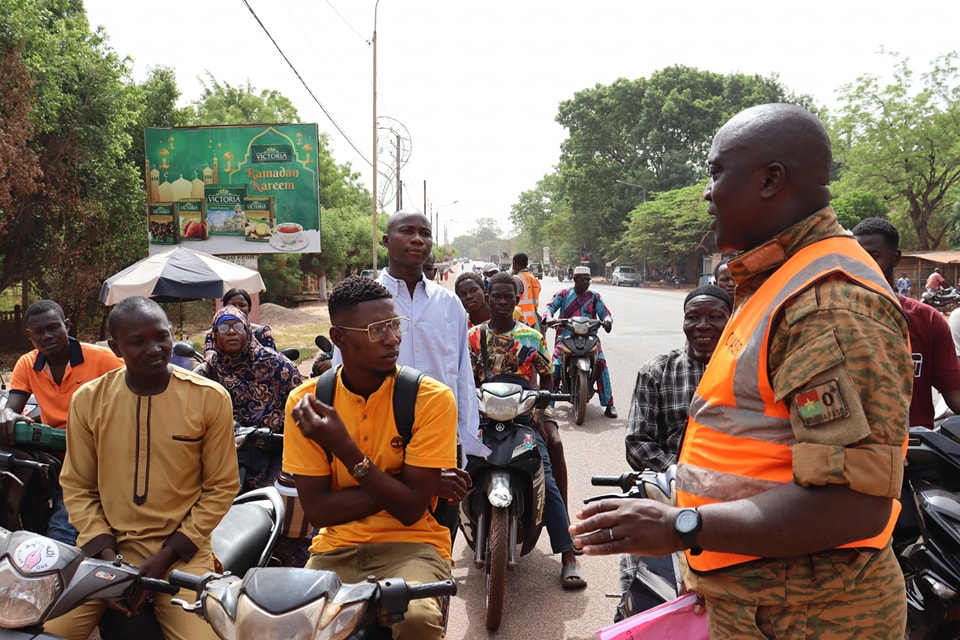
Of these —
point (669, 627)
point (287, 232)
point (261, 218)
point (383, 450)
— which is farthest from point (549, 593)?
point (261, 218)

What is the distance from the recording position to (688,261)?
48625 millimetres

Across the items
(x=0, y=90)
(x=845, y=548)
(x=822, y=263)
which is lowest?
(x=845, y=548)

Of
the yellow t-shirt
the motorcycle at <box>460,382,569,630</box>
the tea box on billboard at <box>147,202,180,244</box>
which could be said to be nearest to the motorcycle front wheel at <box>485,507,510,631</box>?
the motorcycle at <box>460,382,569,630</box>

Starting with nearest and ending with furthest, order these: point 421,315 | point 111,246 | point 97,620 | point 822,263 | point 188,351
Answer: point 822,263 → point 97,620 → point 421,315 → point 188,351 → point 111,246

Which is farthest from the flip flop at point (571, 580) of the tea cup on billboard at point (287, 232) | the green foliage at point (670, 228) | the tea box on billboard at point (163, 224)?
the green foliage at point (670, 228)

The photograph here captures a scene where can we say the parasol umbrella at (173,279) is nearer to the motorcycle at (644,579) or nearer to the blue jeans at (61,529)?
the blue jeans at (61,529)

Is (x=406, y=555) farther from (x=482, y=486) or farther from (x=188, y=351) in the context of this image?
(x=188, y=351)

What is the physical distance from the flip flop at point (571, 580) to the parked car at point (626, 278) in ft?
152

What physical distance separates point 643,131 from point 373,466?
2135 inches

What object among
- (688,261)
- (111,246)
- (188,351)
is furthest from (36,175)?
(688,261)

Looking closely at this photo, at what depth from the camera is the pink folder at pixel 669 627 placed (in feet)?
5.33

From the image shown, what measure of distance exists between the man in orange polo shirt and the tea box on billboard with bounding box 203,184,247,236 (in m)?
15.0

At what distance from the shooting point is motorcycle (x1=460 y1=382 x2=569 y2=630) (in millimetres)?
3449

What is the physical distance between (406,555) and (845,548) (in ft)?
4.83
